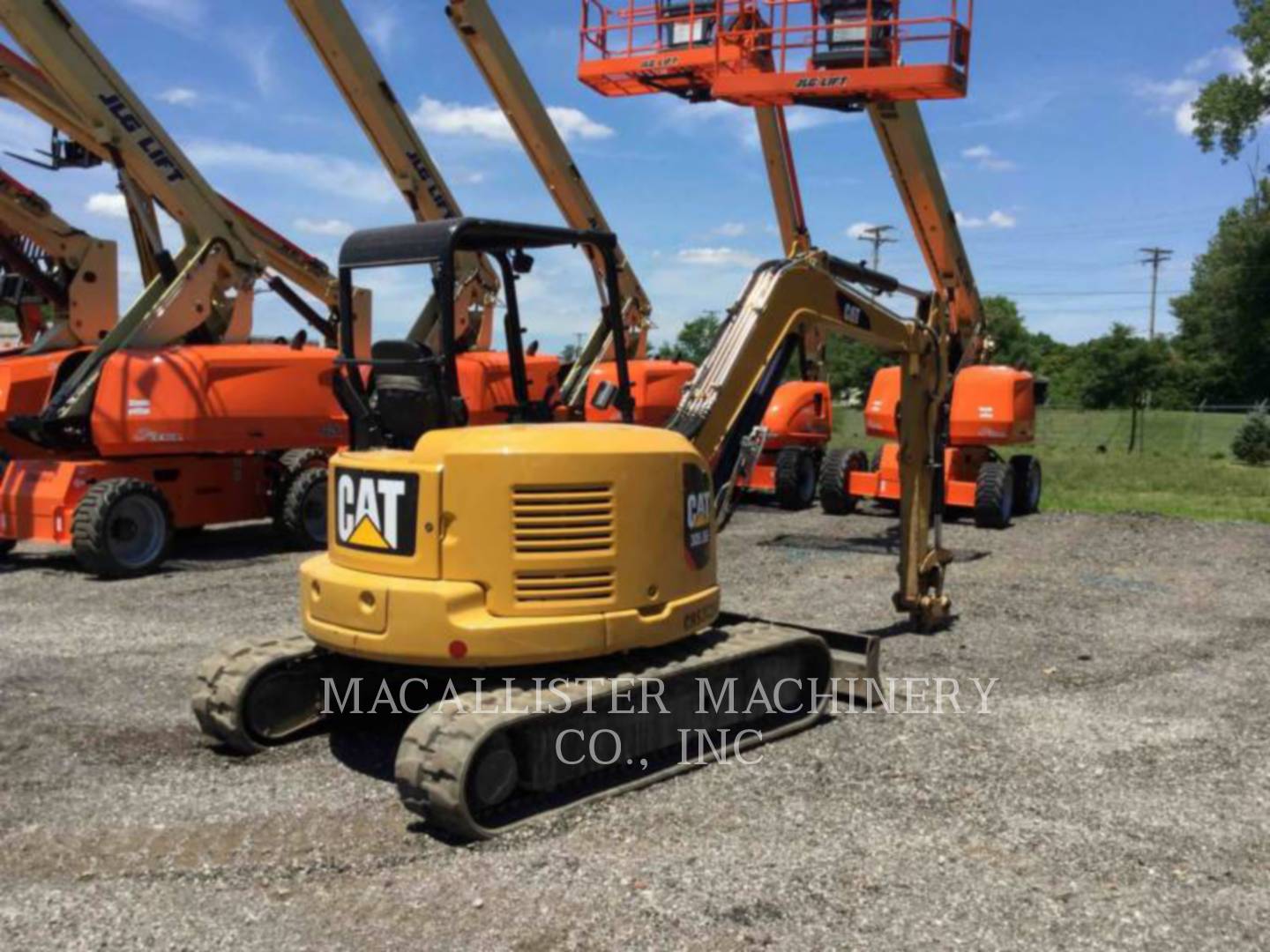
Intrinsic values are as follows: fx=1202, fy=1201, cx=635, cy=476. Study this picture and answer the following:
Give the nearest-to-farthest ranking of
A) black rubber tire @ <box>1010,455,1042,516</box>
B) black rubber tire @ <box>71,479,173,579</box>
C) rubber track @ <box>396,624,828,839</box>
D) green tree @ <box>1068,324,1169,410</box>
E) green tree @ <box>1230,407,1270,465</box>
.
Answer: rubber track @ <box>396,624,828,839</box> < black rubber tire @ <box>71,479,173,579</box> < black rubber tire @ <box>1010,455,1042,516</box> < green tree @ <box>1230,407,1270,465</box> < green tree @ <box>1068,324,1169,410</box>

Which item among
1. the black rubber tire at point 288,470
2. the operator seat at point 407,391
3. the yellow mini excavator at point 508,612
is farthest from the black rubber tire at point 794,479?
the operator seat at point 407,391

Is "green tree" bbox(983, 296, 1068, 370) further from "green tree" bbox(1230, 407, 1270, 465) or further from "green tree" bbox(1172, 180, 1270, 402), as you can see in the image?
"green tree" bbox(1230, 407, 1270, 465)

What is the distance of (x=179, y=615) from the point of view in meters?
9.46

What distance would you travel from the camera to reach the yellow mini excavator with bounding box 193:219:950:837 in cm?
516

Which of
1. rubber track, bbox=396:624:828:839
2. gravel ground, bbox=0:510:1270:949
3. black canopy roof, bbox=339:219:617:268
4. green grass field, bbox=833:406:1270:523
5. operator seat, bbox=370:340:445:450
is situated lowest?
gravel ground, bbox=0:510:1270:949

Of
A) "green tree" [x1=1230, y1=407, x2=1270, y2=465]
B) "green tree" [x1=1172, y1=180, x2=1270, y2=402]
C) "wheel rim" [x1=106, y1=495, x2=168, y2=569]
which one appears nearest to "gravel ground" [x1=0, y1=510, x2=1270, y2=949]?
"wheel rim" [x1=106, y1=495, x2=168, y2=569]

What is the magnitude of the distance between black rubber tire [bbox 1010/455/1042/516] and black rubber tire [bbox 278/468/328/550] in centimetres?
872

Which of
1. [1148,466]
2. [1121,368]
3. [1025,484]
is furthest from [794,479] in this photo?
[1121,368]

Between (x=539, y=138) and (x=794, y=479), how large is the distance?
621 cm

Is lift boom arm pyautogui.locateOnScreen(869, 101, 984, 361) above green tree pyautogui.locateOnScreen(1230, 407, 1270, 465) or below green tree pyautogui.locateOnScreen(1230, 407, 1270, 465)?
above

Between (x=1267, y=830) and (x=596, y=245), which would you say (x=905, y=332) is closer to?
(x=596, y=245)

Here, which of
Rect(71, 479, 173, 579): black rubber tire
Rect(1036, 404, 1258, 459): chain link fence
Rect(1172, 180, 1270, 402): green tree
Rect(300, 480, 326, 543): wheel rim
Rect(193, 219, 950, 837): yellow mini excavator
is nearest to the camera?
Rect(193, 219, 950, 837): yellow mini excavator

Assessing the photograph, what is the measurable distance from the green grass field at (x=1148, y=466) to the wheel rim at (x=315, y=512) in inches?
395

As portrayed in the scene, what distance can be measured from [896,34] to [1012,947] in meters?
10.5
